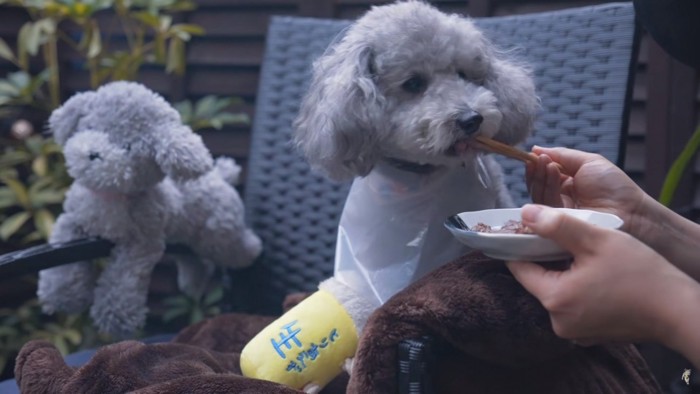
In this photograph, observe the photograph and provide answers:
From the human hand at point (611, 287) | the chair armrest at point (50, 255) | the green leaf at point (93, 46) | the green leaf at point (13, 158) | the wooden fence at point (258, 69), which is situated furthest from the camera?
the green leaf at point (13, 158)

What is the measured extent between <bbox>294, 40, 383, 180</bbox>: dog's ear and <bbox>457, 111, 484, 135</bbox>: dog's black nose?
0.43ft

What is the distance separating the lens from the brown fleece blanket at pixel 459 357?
2.91ft

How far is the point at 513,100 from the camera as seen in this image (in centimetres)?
120

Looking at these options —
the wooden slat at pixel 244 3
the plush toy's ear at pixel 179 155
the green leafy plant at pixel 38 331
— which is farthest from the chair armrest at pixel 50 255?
the wooden slat at pixel 244 3

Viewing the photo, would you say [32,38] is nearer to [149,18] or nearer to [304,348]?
[149,18]

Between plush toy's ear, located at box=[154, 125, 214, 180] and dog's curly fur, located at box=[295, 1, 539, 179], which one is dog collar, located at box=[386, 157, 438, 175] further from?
plush toy's ear, located at box=[154, 125, 214, 180]

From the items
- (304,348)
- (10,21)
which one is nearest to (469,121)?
(304,348)

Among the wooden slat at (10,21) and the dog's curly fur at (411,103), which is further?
the wooden slat at (10,21)

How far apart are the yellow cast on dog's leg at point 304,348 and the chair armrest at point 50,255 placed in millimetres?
453

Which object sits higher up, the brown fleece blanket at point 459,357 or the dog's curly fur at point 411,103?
the dog's curly fur at point 411,103

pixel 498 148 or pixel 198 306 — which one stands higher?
pixel 498 148

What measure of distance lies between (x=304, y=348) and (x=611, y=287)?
1.66 feet

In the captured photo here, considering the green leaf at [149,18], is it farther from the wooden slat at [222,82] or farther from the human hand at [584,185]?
the human hand at [584,185]

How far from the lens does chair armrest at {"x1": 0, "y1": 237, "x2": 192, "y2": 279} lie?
1308 mm
